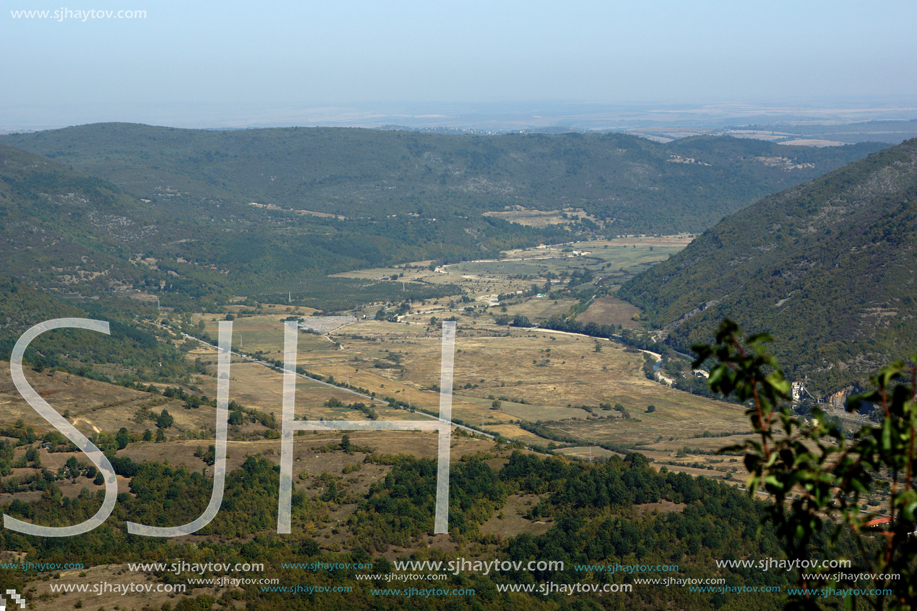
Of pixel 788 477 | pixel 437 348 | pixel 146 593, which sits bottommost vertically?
pixel 437 348

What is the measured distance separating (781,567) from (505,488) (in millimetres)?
18134

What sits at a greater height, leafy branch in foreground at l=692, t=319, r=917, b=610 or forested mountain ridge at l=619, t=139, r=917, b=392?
leafy branch in foreground at l=692, t=319, r=917, b=610

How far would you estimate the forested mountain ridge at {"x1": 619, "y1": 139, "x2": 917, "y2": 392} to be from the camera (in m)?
107

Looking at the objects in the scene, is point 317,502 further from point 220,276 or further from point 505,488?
point 220,276

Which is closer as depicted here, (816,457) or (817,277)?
(816,457)

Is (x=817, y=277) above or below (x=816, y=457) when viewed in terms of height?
below

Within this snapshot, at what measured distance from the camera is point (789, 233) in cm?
16438

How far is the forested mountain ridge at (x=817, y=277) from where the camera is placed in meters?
107

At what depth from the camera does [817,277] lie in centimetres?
13000

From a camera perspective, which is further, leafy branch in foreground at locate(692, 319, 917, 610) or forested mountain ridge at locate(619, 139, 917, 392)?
forested mountain ridge at locate(619, 139, 917, 392)

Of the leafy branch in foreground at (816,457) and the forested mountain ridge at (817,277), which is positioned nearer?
the leafy branch in foreground at (816,457)

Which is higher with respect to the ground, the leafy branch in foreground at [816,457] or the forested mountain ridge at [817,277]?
the leafy branch in foreground at [816,457]

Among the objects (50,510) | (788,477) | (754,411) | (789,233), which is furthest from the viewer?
(789,233)

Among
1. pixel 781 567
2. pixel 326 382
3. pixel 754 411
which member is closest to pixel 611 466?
pixel 781 567
